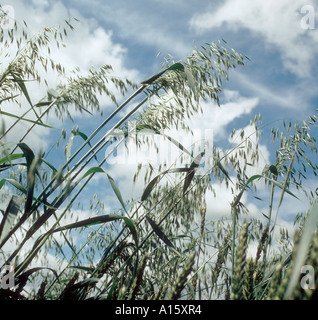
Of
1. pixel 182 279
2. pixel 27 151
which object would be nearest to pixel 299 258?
pixel 182 279

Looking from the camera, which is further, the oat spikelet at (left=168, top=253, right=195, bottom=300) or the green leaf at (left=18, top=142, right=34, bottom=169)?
the green leaf at (left=18, top=142, right=34, bottom=169)

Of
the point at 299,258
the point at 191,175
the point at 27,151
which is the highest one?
the point at 191,175

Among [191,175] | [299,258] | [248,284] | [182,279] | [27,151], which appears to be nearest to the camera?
[299,258]

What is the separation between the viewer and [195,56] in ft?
6.27

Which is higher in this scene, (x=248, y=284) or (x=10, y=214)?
(x=10, y=214)

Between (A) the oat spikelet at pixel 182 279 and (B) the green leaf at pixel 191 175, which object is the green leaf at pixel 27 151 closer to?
(B) the green leaf at pixel 191 175

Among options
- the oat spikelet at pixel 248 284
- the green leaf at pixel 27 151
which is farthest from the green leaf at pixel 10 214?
the oat spikelet at pixel 248 284

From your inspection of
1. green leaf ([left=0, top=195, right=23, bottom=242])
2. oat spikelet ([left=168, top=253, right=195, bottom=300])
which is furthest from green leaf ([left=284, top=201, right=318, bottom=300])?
green leaf ([left=0, top=195, right=23, bottom=242])

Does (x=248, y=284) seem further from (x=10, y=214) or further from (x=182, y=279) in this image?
(x=10, y=214)

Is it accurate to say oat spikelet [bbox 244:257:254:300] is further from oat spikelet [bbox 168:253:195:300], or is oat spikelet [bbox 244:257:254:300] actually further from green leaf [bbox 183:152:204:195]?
green leaf [bbox 183:152:204:195]

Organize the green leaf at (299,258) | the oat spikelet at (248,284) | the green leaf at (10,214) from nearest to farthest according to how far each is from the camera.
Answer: the green leaf at (299,258)
the oat spikelet at (248,284)
the green leaf at (10,214)
